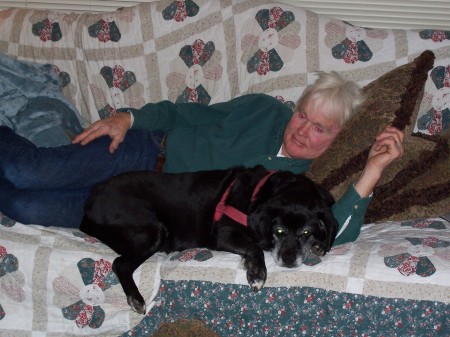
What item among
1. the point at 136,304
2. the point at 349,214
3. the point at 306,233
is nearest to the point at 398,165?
the point at 349,214

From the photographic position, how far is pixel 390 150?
219 centimetres

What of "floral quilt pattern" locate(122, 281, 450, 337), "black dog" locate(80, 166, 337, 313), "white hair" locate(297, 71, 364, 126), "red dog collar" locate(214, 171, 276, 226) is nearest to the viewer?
"floral quilt pattern" locate(122, 281, 450, 337)

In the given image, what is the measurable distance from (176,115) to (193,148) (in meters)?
0.21

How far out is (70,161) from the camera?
2.42 meters

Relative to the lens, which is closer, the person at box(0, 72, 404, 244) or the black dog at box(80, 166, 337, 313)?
the black dog at box(80, 166, 337, 313)

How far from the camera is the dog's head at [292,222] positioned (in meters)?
2.02

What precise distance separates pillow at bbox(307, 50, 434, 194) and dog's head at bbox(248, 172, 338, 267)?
24 centimetres

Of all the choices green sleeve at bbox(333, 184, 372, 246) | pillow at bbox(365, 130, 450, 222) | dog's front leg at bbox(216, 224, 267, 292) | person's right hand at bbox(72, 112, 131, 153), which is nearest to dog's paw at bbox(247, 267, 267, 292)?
dog's front leg at bbox(216, 224, 267, 292)

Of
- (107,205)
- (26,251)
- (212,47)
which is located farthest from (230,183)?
(212,47)

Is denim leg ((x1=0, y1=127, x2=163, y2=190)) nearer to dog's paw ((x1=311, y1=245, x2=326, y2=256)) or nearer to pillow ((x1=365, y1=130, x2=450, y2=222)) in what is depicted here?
dog's paw ((x1=311, y1=245, x2=326, y2=256))

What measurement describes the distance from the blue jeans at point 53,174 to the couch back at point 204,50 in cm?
68

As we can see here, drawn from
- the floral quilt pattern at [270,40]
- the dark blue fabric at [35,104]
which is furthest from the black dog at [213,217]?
the floral quilt pattern at [270,40]

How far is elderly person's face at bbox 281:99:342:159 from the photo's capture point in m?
2.46

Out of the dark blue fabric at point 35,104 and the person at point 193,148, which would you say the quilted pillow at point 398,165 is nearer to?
the person at point 193,148
